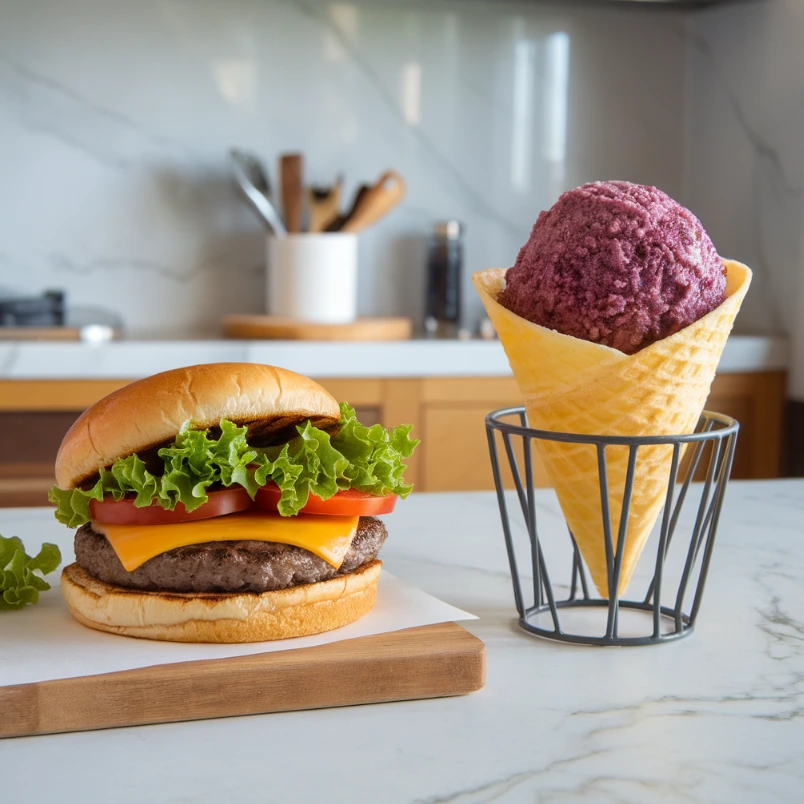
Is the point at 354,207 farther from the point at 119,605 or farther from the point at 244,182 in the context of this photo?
the point at 119,605

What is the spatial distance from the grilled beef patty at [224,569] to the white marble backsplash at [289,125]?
214cm

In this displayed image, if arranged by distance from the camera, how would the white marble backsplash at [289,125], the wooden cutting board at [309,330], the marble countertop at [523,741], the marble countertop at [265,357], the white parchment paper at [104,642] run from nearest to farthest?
1. the marble countertop at [523,741]
2. the white parchment paper at [104,642]
3. the marble countertop at [265,357]
4. the wooden cutting board at [309,330]
5. the white marble backsplash at [289,125]

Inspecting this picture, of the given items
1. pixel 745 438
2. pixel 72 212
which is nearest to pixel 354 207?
pixel 72 212

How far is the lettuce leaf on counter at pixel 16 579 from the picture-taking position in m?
0.82

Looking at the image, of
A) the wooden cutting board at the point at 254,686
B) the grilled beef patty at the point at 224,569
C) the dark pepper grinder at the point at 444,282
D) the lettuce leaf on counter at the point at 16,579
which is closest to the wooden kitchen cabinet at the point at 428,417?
the dark pepper grinder at the point at 444,282

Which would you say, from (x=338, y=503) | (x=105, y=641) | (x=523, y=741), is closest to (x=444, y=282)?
(x=338, y=503)

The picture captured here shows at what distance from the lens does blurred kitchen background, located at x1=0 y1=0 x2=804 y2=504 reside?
9.05ft

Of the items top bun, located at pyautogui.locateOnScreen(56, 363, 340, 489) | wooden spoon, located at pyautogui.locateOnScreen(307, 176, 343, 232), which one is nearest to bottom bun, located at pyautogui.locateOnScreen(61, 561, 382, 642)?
top bun, located at pyautogui.locateOnScreen(56, 363, 340, 489)

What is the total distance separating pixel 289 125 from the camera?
2.99 metres

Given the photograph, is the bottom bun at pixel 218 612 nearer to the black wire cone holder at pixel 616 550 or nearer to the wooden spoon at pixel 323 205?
the black wire cone holder at pixel 616 550

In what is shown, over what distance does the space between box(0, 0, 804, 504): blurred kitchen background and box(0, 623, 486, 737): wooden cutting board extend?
5.82 feet

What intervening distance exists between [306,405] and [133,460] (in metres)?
0.15

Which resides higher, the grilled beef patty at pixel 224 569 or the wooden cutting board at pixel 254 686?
the grilled beef patty at pixel 224 569

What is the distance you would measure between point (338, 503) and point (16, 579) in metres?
0.27
